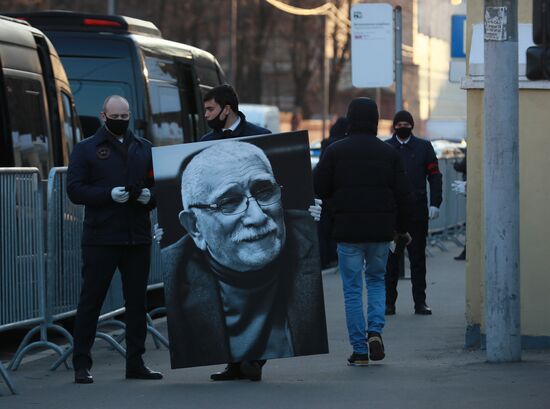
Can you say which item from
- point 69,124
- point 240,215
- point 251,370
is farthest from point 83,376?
point 69,124

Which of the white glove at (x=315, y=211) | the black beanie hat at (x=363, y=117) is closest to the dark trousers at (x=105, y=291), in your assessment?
the white glove at (x=315, y=211)


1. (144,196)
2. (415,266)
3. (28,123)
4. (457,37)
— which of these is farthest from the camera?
(457,37)

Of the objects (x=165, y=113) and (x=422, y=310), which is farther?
(x=165, y=113)

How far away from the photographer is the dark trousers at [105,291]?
9523 mm

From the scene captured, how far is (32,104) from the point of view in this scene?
43.7ft

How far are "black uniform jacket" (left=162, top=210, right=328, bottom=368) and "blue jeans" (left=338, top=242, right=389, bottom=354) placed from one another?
78cm

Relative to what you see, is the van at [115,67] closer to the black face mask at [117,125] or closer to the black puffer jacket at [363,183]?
the black puffer jacket at [363,183]

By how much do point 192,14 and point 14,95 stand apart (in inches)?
1768

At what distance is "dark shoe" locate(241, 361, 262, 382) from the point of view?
9367 mm

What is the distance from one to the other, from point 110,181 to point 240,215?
0.86 metres

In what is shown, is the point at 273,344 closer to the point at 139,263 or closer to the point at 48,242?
the point at 139,263

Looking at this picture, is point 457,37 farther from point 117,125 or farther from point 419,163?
point 117,125

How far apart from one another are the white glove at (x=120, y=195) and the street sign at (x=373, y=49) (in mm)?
9060

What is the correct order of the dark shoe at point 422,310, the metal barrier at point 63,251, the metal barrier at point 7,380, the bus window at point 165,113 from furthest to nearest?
the bus window at point 165,113, the dark shoe at point 422,310, the metal barrier at point 63,251, the metal barrier at point 7,380
